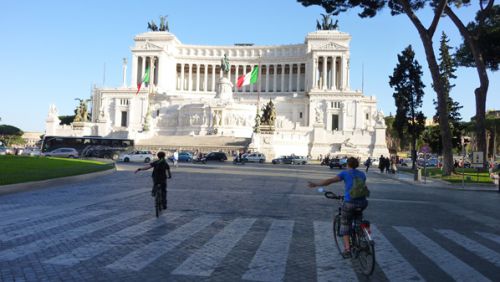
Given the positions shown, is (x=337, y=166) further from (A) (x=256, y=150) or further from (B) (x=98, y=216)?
(B) (x=98, y=216)

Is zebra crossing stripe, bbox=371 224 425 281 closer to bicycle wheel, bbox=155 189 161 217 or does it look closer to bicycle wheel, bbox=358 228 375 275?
bicycle wheel, bbox=358 228 375 275

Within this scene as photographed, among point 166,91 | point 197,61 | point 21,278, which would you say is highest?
point 197,61

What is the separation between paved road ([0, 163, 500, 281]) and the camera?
21.0ft

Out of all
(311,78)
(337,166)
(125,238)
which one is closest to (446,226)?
(125,238)

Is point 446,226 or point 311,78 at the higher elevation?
point 311,78

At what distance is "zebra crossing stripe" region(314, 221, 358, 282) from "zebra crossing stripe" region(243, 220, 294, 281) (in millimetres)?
522

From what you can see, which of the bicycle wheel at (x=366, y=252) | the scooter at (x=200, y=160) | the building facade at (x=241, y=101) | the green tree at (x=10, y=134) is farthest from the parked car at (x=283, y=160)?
the green tree at (x=10, y=134)

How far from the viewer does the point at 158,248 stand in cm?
773

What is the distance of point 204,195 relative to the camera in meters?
16.2

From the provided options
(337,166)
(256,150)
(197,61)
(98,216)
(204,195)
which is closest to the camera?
(98,216)

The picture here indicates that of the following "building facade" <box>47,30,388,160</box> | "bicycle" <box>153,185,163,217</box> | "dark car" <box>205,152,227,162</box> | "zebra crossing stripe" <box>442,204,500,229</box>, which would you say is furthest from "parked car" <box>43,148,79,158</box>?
"zebra crossing stripe" <box>442,204,500,229</box>

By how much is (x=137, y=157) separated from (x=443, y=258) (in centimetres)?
4158

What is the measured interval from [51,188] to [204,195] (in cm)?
618

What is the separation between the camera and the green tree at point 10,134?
112m
